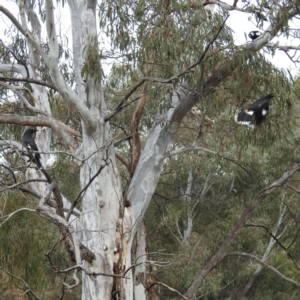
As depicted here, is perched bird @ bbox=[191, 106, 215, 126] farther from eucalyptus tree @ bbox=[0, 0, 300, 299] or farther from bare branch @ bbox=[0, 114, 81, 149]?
bare branch @ bbox=[0, 114, 81, 149]

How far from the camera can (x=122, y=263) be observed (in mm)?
6184

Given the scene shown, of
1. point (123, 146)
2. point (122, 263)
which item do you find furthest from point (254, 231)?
point (122, 263)

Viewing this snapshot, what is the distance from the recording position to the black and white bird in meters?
6.26

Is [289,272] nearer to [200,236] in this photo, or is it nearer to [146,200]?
[200,236]

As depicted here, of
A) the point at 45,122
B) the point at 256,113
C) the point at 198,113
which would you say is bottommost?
the point at 256,113

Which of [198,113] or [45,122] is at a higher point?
[198,113]

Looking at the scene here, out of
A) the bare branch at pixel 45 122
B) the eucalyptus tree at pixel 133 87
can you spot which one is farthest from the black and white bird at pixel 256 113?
Answer: the bare branch at pixel 45 122

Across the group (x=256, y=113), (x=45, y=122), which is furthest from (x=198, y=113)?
(x=45, y=122)

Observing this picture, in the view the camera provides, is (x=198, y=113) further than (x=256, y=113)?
Yes

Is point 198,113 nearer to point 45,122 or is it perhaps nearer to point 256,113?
point 256,113

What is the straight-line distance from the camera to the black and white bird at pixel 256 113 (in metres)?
6.26

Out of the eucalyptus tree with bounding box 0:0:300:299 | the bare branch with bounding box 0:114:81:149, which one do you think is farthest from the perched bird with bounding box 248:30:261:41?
the bare branch with bounding box 0:114:81:149

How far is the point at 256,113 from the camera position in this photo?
6453mm

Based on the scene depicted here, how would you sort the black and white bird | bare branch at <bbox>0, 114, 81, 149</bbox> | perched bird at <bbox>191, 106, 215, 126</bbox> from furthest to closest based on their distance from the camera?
perched bird at <bbox>191, 106, 215, 126</bbox> → the black and white bird → bare branch at <bbox>0, 114, 81, 149</bbox>
